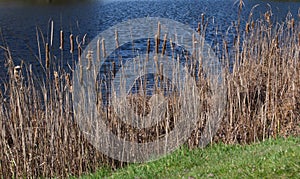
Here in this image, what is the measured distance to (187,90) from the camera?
551cm

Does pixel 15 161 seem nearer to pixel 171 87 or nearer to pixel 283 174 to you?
pixel 171 87

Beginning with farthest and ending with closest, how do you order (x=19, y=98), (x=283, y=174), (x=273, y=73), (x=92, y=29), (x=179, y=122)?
(x=92, y=29) < (x=273, y=73) < (x=179, y=122) < (x=19, y=98) < (x=283, y=174)

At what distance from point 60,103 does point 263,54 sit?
109 inches

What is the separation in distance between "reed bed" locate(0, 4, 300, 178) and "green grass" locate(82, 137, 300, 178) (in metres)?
0.29

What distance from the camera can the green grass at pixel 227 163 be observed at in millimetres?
4082

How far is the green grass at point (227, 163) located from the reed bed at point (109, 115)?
287mm

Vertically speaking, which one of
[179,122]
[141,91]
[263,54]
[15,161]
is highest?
[263,54]

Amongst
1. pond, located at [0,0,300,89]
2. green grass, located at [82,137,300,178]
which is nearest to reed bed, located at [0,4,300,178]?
green grass, located at [82,137,300,178]

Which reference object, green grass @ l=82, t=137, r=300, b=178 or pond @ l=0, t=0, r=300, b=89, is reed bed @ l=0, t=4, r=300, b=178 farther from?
pond @ l=0, t=0, r=300, b=89

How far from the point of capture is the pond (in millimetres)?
14227

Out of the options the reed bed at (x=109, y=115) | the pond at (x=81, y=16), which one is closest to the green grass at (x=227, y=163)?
the reed bed at (x=109, y=115)

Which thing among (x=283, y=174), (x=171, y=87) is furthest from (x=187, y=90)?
(x=283, y=174)

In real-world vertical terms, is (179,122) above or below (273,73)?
below

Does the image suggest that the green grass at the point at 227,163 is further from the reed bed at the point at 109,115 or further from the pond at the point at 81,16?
the pond at the point at 81,16
